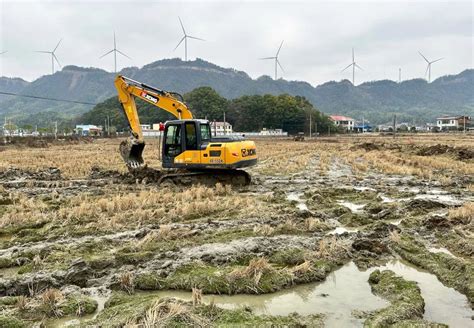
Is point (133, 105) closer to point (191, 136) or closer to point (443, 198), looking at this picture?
point (191, 136)

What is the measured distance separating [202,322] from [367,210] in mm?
8121

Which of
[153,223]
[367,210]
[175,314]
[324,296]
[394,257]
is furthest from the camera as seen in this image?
[367,210]

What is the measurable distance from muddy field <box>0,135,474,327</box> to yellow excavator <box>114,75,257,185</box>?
2532mm

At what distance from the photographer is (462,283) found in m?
6.48

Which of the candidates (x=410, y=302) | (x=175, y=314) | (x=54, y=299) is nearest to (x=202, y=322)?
(x=175, y=314)

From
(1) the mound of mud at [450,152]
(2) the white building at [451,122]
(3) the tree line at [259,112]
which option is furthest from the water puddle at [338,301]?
(2) the white building at [451,122]

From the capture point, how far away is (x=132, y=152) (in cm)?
1856

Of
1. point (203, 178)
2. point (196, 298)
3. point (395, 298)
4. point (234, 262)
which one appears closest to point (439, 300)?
point (395, 298)

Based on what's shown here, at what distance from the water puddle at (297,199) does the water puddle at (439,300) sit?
5209 mm

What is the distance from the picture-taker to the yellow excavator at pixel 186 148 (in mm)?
16089

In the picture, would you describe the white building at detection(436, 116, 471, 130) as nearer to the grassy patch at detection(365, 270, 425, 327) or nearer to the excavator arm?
the excavator arm

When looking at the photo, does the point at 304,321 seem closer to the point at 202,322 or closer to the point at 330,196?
the point at 202,322

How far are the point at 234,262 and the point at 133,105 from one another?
13.1 metres

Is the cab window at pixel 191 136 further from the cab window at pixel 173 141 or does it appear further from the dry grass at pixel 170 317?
the dry grass at pixel 170 317
